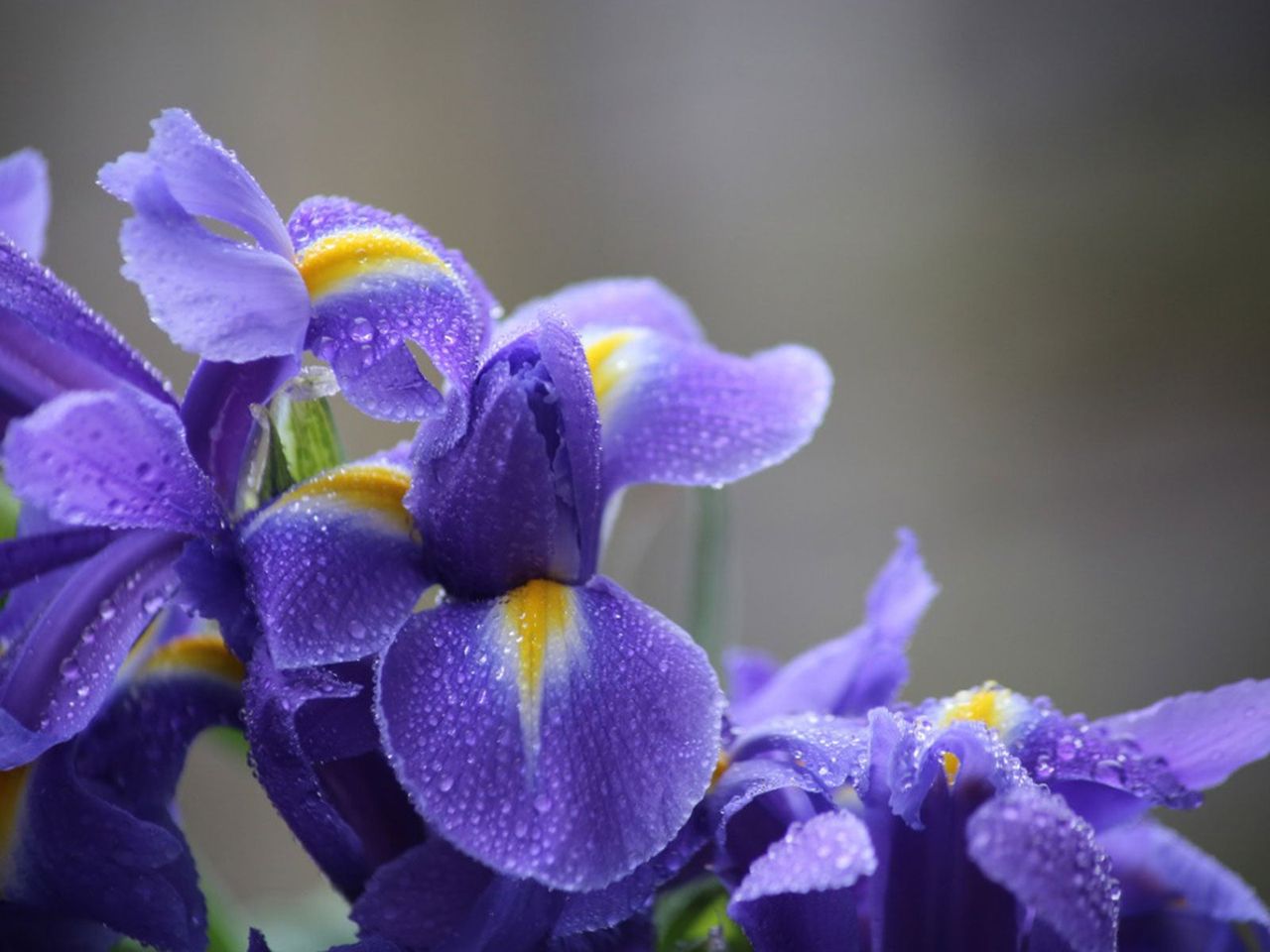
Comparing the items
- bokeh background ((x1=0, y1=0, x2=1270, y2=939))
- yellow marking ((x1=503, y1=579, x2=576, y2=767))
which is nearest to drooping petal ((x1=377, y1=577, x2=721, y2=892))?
yellow marking ((x1=503, y1=579, x2=576, y2=767))

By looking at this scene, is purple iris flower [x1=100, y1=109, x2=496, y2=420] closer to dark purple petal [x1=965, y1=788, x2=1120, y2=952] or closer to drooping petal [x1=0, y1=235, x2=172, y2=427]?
drooping petal [x1=0, y1=235, x2=172, y2=427]

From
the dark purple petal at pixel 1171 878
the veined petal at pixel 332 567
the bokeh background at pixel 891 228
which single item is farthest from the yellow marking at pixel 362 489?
the bokeh background at pixel 891 228

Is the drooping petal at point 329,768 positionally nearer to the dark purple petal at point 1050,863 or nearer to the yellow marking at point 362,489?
the yellow marking at point 362,489

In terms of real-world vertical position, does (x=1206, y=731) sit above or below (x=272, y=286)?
below

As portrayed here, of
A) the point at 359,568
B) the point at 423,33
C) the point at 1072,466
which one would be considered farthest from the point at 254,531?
the point at 1072,466

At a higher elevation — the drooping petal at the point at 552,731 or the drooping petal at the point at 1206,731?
the drooping petal at the point at 552,731

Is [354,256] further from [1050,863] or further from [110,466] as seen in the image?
[1050,863]

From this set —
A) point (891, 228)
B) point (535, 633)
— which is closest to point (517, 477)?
point (535, 633)
